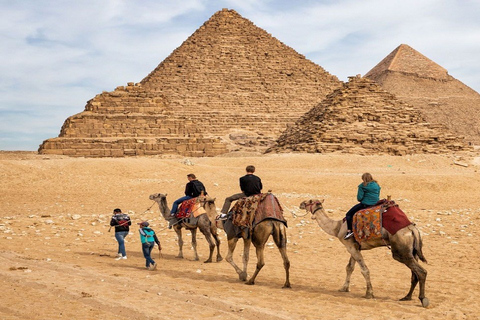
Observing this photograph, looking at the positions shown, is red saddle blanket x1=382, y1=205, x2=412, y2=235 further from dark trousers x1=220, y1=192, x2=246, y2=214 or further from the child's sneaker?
dark trousers x1=220, y1=192, x2=246, y2=214

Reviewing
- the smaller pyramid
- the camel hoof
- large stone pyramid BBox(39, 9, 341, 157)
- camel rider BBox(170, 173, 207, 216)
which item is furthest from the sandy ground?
the smaller pyramid

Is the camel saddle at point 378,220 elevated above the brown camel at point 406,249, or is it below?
above

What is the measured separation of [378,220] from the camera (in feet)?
19.0

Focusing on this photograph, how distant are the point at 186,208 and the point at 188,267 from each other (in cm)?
83

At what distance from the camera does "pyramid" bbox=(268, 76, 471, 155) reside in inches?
1534

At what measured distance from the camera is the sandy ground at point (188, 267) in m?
5.26

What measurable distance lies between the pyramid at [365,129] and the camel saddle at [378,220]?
3193 centimetres

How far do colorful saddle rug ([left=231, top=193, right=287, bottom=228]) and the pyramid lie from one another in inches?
1240

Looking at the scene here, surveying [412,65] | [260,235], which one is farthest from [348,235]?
[412,65]

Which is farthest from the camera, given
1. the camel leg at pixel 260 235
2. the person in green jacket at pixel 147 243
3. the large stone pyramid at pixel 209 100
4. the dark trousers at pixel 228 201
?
the large stone pyramid at pixel 209 100

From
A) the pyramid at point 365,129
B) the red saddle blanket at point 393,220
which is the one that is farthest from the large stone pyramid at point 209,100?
the red saddle blanket at point 393,220

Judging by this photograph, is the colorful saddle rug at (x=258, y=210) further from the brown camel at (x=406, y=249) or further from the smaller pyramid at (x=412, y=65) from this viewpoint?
the smaller pyramid at (x=412, y=65)

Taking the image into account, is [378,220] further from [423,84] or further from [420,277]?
[423,84]

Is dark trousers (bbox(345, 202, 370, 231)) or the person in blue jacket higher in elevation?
the person in blue jacket
